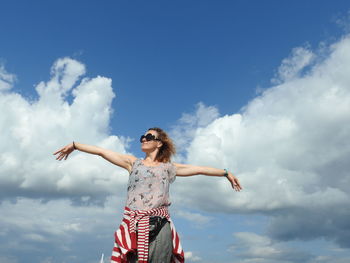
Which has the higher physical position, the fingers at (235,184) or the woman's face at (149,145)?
the woman's face at (149,145)

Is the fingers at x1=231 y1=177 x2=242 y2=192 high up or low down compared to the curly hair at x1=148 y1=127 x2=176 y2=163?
down

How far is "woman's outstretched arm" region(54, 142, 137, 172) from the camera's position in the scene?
8.14m

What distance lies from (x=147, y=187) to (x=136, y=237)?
0.99 m

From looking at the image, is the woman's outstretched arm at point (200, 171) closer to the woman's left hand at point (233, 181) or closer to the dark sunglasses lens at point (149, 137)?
the woman's left hand at point (233, 181)

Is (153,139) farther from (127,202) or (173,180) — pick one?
(127,202)

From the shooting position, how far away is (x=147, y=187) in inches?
300

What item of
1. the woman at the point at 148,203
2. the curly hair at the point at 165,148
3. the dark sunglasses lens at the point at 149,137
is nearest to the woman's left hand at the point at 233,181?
the woman at the point at 148,203

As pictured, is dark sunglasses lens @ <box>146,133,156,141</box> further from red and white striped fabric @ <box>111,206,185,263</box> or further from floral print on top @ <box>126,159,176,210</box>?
red and white striped fabric @ <box>111,206,185,263</box>

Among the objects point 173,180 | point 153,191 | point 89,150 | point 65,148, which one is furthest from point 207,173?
point 65,148

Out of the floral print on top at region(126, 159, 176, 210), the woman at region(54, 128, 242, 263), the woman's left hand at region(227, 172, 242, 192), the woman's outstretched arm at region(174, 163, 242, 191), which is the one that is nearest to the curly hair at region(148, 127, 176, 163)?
the woman at region(54, 128, 242, 263)

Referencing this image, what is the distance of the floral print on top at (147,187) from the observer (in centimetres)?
751

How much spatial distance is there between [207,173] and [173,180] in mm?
784

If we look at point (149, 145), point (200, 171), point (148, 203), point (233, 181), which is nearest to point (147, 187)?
point (148, 203)

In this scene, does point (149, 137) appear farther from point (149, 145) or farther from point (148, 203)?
point (148, 203)
